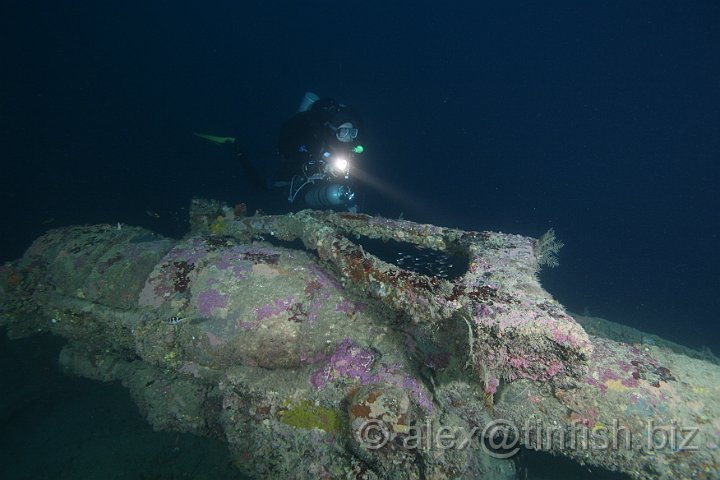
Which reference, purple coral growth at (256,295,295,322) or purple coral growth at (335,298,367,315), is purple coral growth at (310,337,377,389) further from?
purple coral growth at (256,295,295,322)

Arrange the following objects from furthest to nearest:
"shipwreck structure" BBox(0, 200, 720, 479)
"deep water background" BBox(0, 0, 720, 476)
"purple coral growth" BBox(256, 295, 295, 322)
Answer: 1. "deep water background" BBox(0, 0, 720, 476)
2. "purple coral growth" BBox(256, 295, 295, 322)
3. "shipwreck structure" BBox(0, 200, 720, 479)

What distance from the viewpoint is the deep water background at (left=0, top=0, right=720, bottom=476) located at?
82.3 ft

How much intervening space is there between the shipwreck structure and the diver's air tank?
9.09 feet

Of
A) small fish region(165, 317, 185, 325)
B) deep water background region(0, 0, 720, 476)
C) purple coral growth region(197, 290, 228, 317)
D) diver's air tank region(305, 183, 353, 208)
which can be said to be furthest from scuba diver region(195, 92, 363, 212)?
deep water background region(0, 0, 720, 476)

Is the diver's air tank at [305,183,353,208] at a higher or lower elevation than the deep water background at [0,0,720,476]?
lower

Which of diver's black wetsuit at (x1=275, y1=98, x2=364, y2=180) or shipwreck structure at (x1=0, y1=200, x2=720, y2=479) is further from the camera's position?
diver's black wetsuit at (x1=275, y1=98, x2=364, y2=180)

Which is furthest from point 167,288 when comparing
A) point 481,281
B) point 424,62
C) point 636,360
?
point 424,62

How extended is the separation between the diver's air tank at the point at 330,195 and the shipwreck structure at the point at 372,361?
109 inches

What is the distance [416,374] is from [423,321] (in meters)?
0.53

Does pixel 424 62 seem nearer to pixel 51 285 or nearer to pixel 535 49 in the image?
pixel 535 49

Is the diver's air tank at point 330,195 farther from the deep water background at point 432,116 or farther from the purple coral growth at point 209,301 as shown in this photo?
the deep water background at point 432,116

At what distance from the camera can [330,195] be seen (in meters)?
Answer: 7.28

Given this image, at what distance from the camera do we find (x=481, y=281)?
2.78 m

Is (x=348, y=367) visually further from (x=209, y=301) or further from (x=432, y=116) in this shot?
(x=432, y=116)
